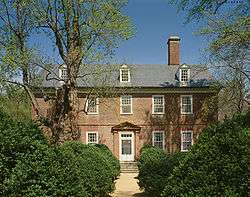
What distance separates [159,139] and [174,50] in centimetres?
876

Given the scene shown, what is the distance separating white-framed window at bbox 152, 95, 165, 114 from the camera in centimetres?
3628

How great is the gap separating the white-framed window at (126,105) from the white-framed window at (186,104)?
14.8 feet

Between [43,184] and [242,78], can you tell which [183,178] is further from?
[242,78]

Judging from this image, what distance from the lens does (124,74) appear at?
1467 inches

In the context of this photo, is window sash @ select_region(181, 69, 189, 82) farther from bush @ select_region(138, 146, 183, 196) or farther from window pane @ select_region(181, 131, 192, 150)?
bush @ select_region(138, 146, 183, 196)

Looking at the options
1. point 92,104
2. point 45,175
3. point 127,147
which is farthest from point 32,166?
point 127,147

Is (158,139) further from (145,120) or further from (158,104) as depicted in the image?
(158,104)

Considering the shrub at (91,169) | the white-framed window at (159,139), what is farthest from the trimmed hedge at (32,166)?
the white-framed window at (159,139)

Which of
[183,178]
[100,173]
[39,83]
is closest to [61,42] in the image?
[39,83]

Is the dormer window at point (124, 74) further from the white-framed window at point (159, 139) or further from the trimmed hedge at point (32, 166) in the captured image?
the trimmed hedge at point (32, 166)

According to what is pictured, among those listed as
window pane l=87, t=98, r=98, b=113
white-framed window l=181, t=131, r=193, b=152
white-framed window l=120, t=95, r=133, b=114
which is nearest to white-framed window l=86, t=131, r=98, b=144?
window pane l=87, t=98, r=98, b=113

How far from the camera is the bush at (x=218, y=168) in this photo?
5.28m

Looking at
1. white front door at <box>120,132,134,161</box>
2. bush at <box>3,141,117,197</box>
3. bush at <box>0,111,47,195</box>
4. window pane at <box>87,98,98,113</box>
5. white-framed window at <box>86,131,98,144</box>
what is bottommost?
white front door at <box>120,132,134,161</box>

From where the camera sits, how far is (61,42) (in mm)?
23391
